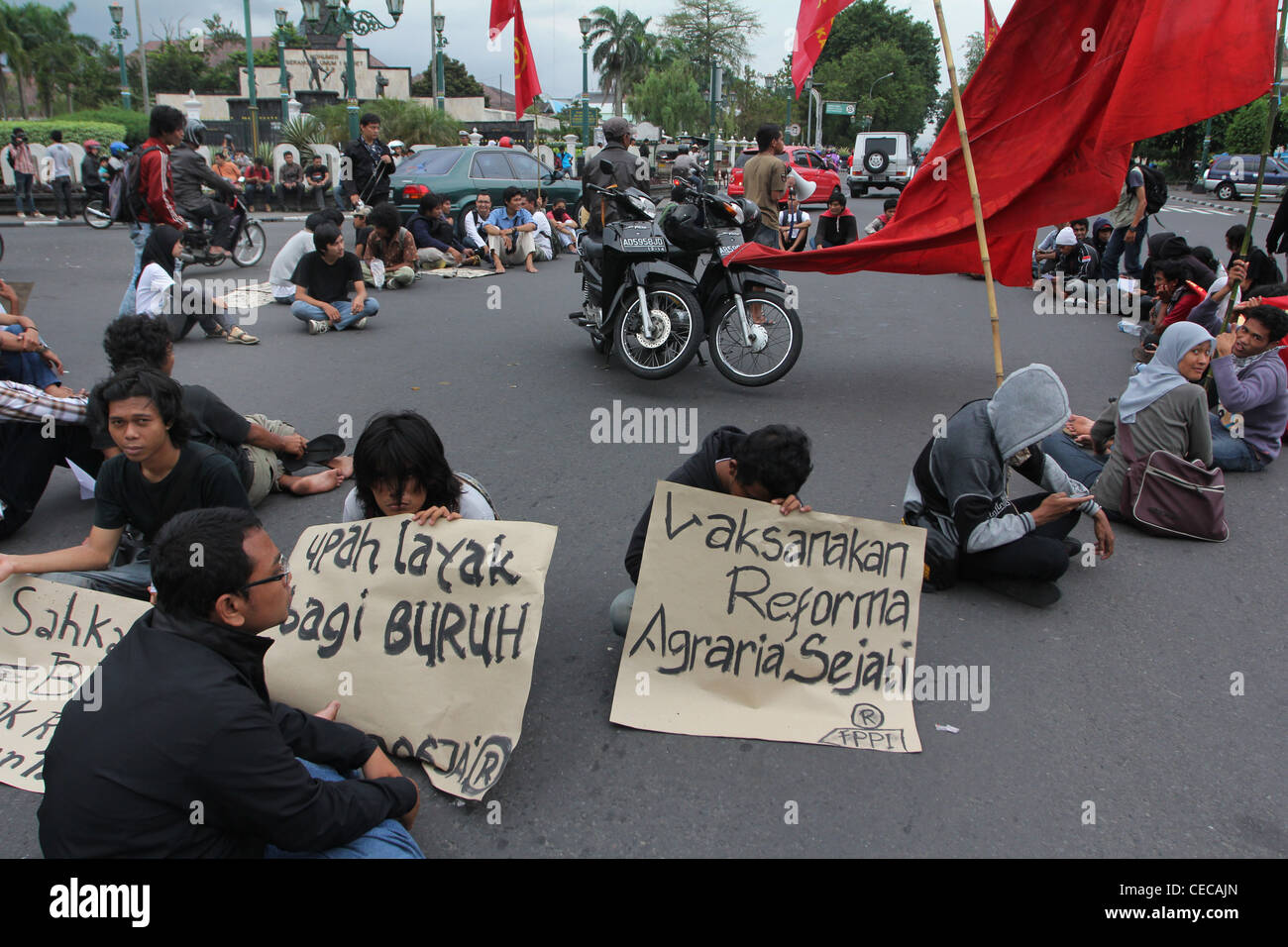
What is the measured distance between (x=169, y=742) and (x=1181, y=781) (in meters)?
2.74

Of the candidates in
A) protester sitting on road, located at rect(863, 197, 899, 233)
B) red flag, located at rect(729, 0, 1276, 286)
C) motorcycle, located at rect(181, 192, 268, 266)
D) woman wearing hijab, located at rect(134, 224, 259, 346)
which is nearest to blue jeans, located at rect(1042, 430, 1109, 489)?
red flag, located at rect(729, 0, 1276, 286)

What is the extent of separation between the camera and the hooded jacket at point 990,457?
3582 mm

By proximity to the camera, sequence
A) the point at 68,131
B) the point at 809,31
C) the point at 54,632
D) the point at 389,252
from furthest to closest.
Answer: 1. the point at 68,131
2. the point at 389,252
3. the point at 809,31
4. the point at 54,632

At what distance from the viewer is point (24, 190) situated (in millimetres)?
18766

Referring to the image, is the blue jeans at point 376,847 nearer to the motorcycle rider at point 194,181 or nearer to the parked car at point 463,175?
the motorcycle rider at point 194,181

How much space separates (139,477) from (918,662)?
287 cm

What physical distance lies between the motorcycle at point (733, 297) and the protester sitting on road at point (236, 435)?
302 centimetres

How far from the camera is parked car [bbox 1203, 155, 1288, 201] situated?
32.3 metres

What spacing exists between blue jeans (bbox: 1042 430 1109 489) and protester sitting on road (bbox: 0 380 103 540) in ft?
15.9

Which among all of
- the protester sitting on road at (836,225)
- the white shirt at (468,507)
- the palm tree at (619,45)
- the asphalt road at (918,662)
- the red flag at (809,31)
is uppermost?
the palm tree at (619,45)

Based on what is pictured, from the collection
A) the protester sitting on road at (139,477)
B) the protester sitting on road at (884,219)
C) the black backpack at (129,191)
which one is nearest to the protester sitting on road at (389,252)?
the black backpack at (129,191)

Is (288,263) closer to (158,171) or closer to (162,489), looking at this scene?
(158,171)

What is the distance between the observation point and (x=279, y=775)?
192 centimetres

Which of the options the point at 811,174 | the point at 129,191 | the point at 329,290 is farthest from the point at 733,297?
the point at 811,174
